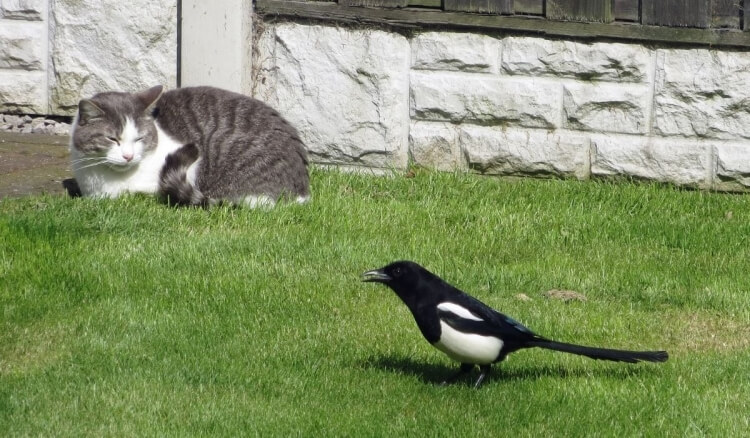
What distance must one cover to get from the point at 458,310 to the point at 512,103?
370 centimetres

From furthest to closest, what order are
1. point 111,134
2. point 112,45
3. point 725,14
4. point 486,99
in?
1. point 112,45
2. point 486,99
3. point 725,14
4. point 111,134

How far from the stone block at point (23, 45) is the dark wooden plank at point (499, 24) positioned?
1.92m

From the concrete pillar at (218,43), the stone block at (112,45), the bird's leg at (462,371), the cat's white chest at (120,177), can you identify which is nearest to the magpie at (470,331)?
the bird's leg at (462,371)

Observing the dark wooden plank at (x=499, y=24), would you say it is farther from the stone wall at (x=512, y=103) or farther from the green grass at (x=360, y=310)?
the green grass at (x=360, y=310)

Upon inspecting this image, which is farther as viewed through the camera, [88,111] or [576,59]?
[576,59]

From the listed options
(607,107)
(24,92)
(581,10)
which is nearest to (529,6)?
(581,10)

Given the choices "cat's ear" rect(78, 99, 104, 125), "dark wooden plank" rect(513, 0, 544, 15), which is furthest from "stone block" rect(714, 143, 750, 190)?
"cat's ear" rect(78, 99, 104, 125)

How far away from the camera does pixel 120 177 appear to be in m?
7.34

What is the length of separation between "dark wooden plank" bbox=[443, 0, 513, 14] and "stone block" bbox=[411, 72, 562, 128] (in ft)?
1.55

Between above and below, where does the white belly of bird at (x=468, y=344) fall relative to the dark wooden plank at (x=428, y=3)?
below

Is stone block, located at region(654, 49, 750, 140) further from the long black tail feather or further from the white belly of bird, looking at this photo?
the white belly of bird

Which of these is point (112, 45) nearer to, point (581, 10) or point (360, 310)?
point (581, 10)

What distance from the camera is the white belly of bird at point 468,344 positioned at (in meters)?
4.55

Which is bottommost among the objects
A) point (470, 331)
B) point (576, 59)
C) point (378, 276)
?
point (470, 331)
